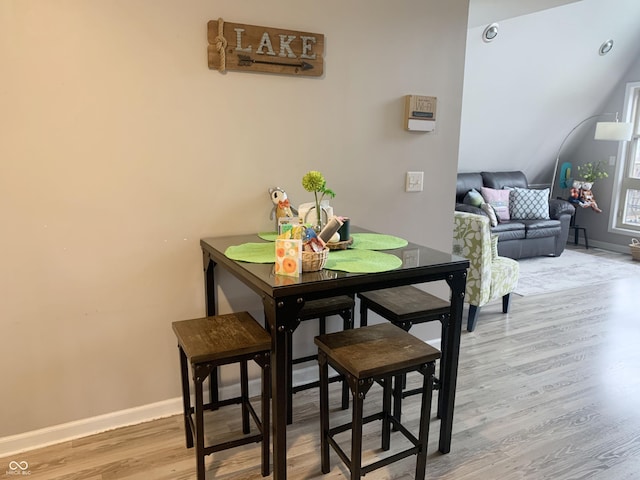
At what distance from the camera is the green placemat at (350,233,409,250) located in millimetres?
2127

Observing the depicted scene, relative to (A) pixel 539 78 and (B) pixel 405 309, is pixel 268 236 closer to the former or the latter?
(B) pixel 405 309

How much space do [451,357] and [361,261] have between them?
1.96ft

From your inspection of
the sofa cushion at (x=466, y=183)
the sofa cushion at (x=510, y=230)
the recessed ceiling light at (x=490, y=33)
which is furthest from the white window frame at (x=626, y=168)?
the recessed ceiling light at (x=490, y=33)

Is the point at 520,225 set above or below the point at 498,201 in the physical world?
below

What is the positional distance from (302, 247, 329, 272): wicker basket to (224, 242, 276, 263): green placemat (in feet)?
0.65

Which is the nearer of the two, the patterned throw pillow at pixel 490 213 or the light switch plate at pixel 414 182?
the light switch plate at pixel 414 182

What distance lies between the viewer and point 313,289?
5.16ft

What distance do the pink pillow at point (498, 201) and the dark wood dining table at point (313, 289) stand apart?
3.90 meters

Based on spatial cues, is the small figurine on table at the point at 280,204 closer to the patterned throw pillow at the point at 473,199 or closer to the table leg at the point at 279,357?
the table leg at the point at 279,357

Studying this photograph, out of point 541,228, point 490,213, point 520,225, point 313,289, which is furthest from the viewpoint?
point 541,228

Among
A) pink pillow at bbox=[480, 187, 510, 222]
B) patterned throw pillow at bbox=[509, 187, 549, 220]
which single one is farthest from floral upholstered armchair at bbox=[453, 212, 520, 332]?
patterned throw pillow at bbox=[509, 187, 549, 220]

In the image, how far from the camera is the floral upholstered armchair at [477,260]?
3373mm

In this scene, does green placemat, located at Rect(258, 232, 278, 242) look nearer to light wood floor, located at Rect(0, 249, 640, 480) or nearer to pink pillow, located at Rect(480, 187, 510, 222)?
light wood floor, located at Rect(0, 249, 640, 480)

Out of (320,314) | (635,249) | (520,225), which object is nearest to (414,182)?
(320,314)
